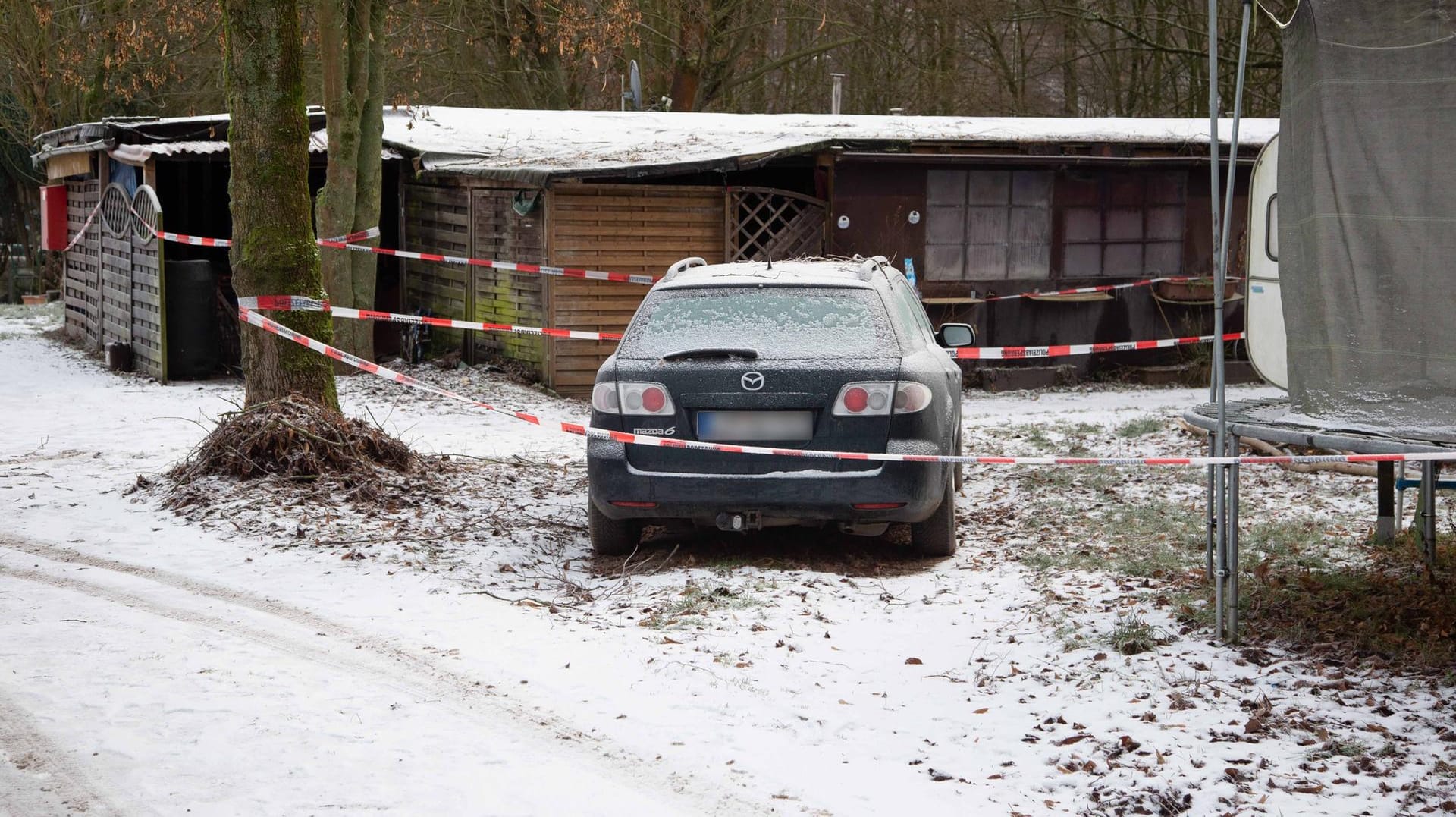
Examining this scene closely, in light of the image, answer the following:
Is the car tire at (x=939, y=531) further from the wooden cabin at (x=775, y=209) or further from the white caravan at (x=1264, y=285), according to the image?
the wooden cabin at (x=775, y=209)

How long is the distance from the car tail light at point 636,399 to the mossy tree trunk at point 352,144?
885 centimetres

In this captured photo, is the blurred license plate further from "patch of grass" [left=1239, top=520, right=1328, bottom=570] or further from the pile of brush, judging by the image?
the pile of brush

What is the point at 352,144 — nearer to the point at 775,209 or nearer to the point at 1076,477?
the point at 775,209

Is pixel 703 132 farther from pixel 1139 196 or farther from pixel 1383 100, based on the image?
pixel 1383 100

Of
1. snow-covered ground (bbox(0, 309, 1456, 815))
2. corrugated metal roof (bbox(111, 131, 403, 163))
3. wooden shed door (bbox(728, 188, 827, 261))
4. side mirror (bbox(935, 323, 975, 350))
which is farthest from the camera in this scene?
wooden shed door (bbox(728, 188, 827, 261))

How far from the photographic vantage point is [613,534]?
7.53 metres

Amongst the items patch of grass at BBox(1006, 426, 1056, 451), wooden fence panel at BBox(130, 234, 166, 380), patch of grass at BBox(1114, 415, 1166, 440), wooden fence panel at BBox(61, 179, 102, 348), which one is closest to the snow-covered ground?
patch of grass at BBox(1006, 426, 1056, 451)

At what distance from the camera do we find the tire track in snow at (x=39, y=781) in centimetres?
430

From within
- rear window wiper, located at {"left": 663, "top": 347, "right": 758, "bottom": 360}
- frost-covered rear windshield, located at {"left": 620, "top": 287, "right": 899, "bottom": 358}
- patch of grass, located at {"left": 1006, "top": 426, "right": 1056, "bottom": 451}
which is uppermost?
frost-covered rear windshield, located at {"left": 620, "top": 287, "right": 899, "bottom": 358}

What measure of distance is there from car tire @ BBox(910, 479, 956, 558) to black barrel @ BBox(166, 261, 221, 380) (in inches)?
409

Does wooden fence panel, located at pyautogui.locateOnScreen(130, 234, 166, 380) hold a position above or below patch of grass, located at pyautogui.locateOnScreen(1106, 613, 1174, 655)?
above

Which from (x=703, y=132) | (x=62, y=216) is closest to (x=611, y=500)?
(x=703, y=132)

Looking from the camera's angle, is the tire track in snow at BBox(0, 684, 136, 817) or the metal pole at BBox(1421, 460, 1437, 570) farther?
the metal pole at BBox(1421, 460, 1437, 570)

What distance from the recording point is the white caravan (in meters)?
7.19
